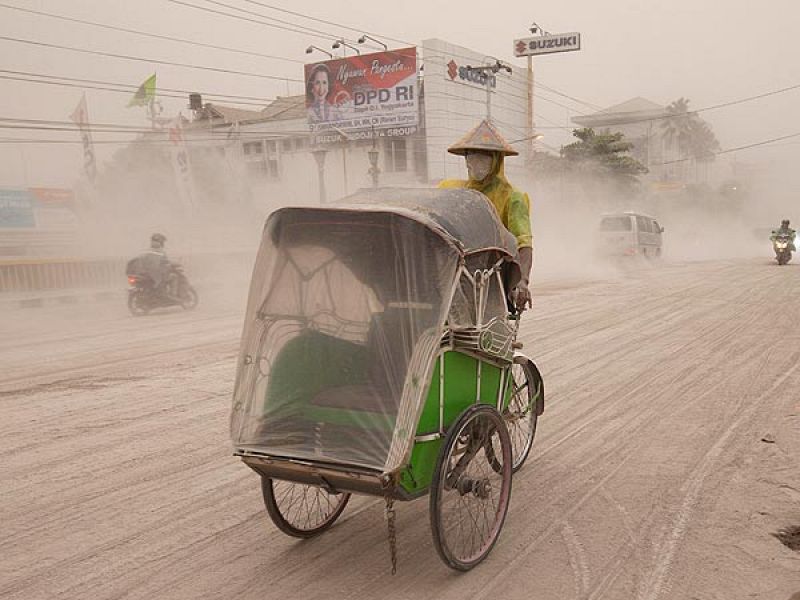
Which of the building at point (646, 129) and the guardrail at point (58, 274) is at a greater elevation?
the building at point (646, 129)

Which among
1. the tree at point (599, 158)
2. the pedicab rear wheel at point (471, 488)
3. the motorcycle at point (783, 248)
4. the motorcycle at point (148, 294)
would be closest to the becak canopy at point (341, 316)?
the pedicab rear wheel at point (471, 488)

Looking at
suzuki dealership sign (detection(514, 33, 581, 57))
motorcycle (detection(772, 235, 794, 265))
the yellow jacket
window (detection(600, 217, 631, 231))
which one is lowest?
motorcycle (detection(772, 235, 794, 265))

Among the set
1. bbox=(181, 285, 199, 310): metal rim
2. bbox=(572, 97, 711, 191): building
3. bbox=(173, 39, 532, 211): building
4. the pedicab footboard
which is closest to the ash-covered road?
the pedicab footboard

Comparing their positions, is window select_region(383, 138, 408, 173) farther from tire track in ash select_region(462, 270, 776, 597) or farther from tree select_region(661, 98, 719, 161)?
tree select_region(661, 98, 719, 161)

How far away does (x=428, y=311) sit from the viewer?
360 cm

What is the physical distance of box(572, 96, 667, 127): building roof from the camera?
80188 millimetres

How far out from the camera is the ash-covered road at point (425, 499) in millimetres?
3561

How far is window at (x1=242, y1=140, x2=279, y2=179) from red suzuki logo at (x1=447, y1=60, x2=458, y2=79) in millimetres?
12825

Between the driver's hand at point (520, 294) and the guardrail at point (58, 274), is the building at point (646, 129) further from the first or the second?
the driver's hand at point (520, 294)

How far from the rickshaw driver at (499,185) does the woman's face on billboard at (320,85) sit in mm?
39281

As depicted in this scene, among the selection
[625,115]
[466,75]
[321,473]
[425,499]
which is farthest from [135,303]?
[625,115]

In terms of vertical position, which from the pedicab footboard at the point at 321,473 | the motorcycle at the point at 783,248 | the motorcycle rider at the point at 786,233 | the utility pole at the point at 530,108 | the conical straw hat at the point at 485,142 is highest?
the utility pole at the point at 530,108

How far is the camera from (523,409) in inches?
195

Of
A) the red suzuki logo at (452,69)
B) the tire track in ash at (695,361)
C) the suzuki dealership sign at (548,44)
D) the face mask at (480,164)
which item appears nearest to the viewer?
the tire track in ash at (695,361)
